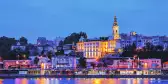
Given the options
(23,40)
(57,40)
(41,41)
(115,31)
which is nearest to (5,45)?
(57,40)

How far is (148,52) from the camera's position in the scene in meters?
86.0

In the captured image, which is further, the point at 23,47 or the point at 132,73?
the point at 23,47

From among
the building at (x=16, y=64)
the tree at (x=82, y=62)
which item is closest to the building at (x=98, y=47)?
the tree at (x=82, y=62)

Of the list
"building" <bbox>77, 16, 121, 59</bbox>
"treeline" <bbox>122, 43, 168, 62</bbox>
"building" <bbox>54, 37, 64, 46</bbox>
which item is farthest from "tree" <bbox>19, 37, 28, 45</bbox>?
"treeline" <bbox>122, 43, 168, 62</bbox>

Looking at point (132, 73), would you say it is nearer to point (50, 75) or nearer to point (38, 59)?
point (50, 75)

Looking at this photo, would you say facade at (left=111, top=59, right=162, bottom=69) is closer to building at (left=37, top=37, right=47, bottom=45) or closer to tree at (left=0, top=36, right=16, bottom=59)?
tree at (left=0, top=36, right=16, bottom=59)

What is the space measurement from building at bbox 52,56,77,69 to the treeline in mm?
7250

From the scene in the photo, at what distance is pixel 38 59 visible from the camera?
301 ft

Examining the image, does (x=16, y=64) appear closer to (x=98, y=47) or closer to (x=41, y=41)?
(x=98, y=47)

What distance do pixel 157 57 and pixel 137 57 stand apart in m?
2.71

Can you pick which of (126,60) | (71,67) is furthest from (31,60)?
(126,60)

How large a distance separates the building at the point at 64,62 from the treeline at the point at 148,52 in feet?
23.8

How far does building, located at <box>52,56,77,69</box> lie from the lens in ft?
283

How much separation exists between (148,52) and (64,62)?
1179 cm
